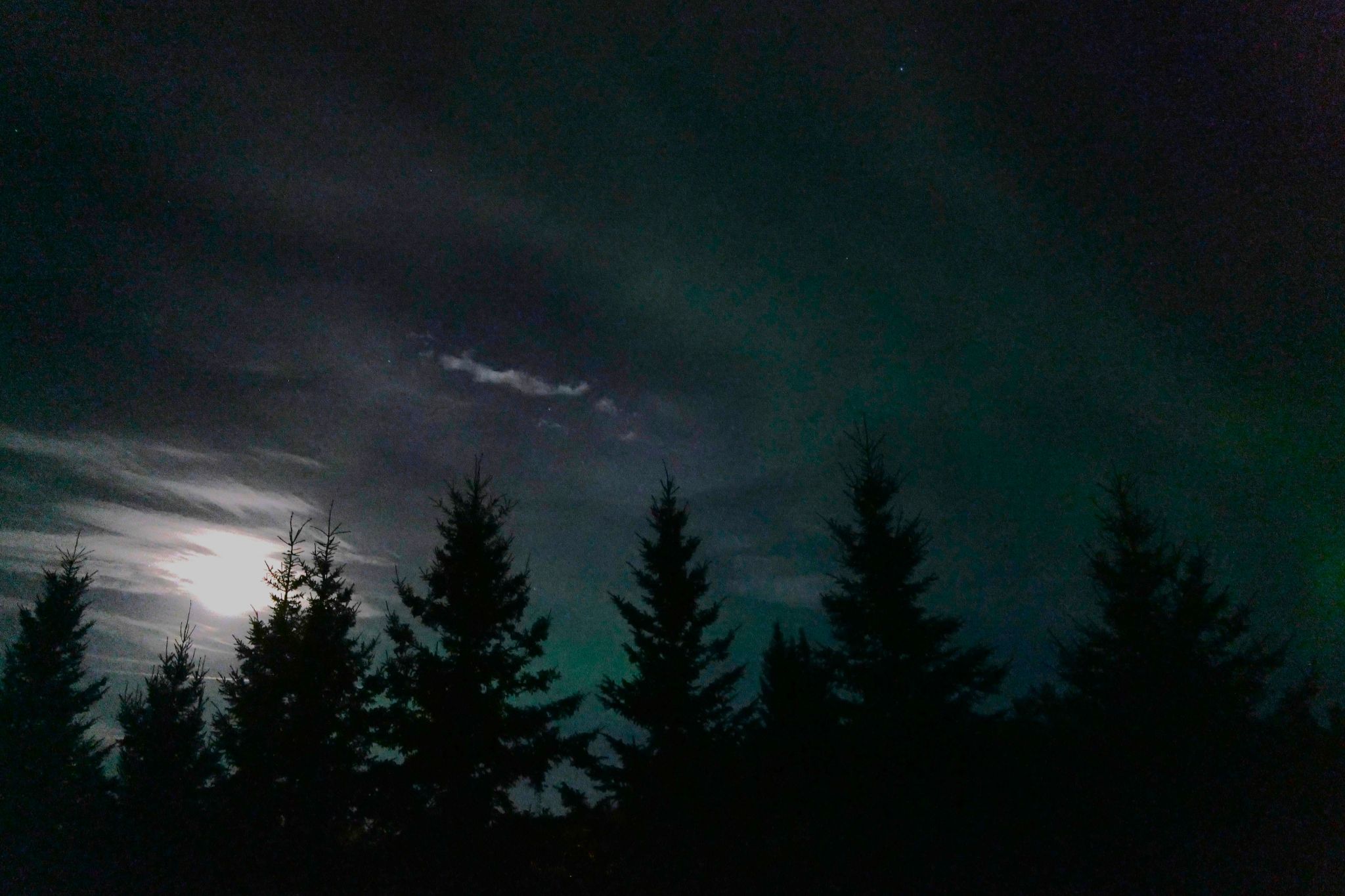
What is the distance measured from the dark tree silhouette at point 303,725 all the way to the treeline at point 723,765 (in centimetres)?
8

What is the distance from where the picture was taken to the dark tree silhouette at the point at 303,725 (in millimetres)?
19000

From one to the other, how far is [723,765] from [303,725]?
13.3 m

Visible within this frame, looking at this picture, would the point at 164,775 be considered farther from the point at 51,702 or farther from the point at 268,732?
the point at 51,702

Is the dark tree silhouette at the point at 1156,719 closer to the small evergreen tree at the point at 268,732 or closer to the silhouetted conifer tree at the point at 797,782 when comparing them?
the silhouetted conifer tree at the point at 797,782

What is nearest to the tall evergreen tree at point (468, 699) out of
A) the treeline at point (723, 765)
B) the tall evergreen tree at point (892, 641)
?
the treeline at point (723, 765)

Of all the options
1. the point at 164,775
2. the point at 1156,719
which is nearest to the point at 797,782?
the point at 1156,719

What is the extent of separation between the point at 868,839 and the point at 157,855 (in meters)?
16.9

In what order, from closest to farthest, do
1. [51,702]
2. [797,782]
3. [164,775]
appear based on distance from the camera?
[797,782]
[164,775]
[51,702]

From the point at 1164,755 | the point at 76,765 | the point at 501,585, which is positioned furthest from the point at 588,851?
the point at 76,765

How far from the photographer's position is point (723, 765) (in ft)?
63.2

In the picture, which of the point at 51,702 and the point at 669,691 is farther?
the point at 51,702

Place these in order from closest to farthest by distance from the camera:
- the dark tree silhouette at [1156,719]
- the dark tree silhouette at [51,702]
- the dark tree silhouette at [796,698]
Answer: the dark tree silhouette at [1156,719], the dark tree silhouette at [796,698], the dark tree silhouette at [51,702]

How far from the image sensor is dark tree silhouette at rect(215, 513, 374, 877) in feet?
62.3

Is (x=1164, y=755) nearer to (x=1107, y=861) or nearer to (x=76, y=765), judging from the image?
(x=1107, y=861)
